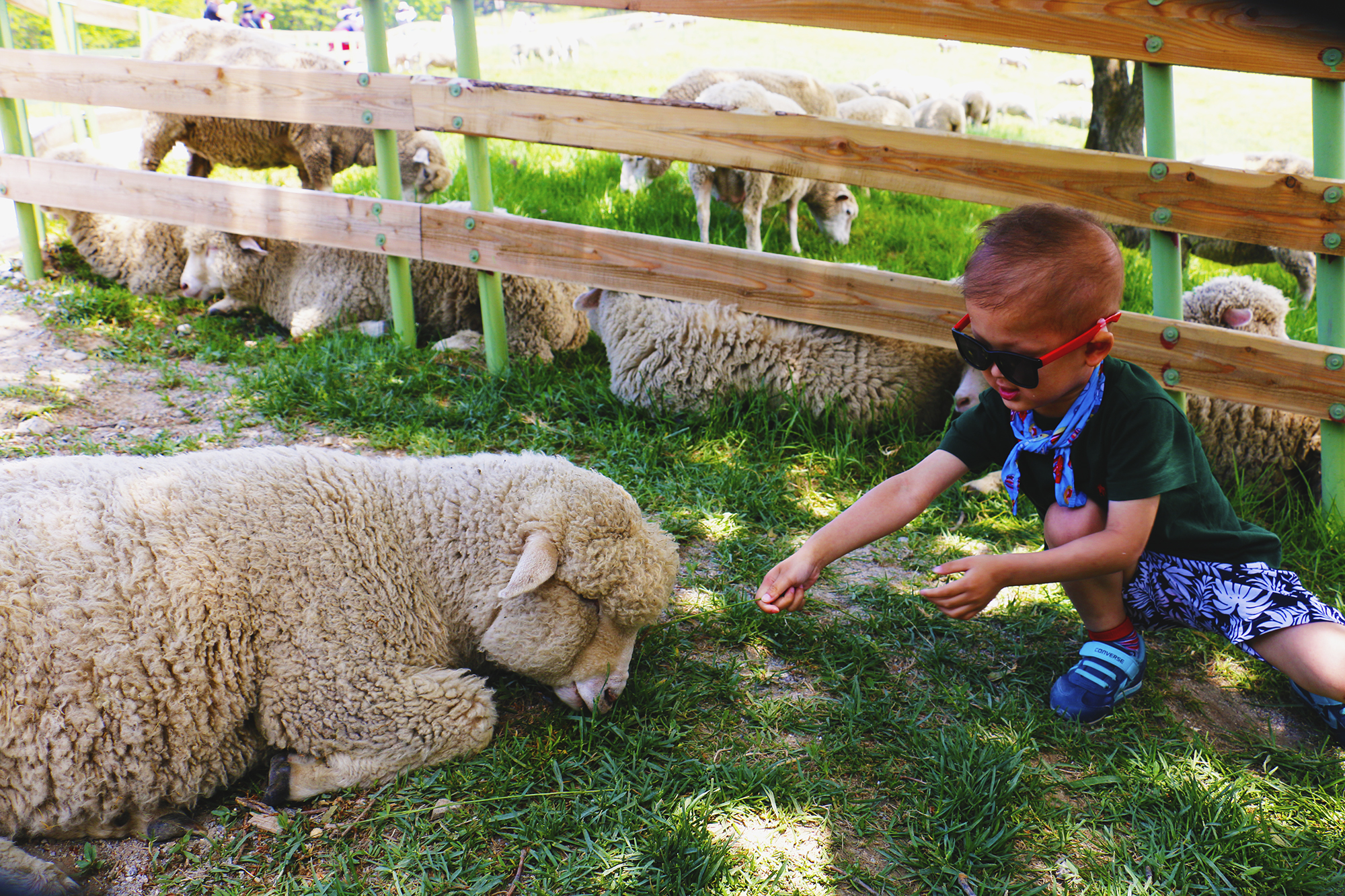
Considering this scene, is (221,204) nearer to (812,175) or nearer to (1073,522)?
(812,175)

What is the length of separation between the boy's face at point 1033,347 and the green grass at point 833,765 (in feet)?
3.16

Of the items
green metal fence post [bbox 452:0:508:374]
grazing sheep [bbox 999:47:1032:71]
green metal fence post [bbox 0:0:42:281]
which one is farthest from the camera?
grazing sheep [bbox 999:47:1032:71]

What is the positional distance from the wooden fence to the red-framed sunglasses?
1.58m

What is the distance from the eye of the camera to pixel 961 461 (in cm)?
271

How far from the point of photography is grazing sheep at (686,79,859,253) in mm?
6434

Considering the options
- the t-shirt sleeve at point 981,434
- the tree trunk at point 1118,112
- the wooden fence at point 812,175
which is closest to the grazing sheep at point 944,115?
the tree trunk at point 1118,112

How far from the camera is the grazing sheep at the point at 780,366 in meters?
4.43

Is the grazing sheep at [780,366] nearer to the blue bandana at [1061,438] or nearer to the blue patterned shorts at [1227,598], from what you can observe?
the blue bandana at [1061,438]

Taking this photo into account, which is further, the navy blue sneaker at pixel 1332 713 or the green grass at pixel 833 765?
the navy blue sneaker at pixel 1332 713

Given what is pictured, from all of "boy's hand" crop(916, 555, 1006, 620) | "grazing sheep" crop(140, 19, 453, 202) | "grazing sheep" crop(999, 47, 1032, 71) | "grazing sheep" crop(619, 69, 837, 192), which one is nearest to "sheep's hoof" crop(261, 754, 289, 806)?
"boy's hand" crop(916, 555, 1006, 620)

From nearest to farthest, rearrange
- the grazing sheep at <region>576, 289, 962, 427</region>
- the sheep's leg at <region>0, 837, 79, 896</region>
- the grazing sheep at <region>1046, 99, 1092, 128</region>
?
the sheep's leg at <region>0, 837, 79, 896</region> → the grazing sheep at <region>576, 289, 962, 427</region> → the grazing sheep at <region>1046, 99, 1092, 128</region>

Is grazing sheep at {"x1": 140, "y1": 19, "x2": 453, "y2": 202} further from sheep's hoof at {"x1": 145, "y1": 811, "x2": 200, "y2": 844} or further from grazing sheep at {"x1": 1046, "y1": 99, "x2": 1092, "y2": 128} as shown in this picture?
grazing sheep at {"x1": 1046, "y1": 99, "x2": 1092, "y2": 128}

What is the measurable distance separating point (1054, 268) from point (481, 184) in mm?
3455

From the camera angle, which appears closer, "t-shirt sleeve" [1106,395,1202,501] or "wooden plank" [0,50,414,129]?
"t-shirt sleeve" [1106,395,1202,501]
